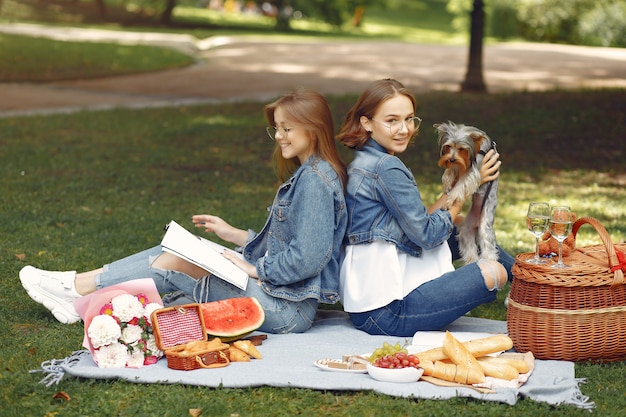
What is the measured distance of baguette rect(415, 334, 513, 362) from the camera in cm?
453

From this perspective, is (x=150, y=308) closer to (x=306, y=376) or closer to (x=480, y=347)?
(x=306, y=376)

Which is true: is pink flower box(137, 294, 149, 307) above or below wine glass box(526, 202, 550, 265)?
below

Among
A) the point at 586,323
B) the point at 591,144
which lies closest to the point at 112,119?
the point at 591,144

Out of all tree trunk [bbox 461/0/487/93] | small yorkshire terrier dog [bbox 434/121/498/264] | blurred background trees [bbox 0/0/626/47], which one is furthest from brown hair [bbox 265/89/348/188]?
blurred background trees [bbox 0/0/626/47]

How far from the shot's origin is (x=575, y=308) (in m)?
4.63

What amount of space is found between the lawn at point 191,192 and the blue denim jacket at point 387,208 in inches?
39.0

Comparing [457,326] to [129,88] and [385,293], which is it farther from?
[129,88]

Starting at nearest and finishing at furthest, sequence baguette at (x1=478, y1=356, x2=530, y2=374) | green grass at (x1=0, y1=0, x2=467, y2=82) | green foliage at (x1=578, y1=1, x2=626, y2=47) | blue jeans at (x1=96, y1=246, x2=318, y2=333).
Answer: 1. baguette at (x1=478, y1=356, x2=530, y2=374)
2. blue jeans at (x1=96, y1=246, x2=318, y2=333)
3. green grass at (x1=0, y1=0, x2=467, y2=82)
4. green foliage at (x1=578, y1=1, x2=626, y2=47)

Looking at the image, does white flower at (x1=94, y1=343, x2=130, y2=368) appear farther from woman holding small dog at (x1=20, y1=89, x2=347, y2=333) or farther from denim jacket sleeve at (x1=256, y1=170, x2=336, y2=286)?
denim jacket sleeve at (x1=256, y1=170, x2=336, y2=286)

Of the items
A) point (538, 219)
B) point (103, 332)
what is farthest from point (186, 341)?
point (538, 219)

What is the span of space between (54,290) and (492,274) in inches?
97.7

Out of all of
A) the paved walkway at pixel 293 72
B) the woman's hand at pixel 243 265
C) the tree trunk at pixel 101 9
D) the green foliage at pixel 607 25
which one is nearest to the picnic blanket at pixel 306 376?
the woman's hand at pixel 243 265

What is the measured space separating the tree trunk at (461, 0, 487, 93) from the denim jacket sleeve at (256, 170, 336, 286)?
10555 mm

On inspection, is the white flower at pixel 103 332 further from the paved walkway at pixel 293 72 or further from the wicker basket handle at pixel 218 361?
the paved walkway at pixel 293 72
